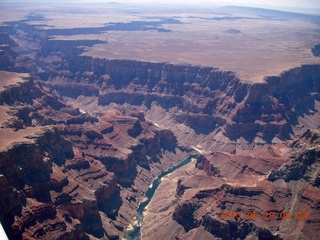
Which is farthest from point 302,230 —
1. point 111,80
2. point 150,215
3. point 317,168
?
point 111,80

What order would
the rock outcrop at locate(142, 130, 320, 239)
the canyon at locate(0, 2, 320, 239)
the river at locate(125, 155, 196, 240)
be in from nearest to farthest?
the canyon at locate(0, 2, 320, 239) < the rock outcrop at locate(142, 130, 320, 239) < the river at locate(125, 155, 196, 240)

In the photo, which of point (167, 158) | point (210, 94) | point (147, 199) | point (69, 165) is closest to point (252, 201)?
point (147, 199)

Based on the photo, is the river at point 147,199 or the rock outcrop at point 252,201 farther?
the river at point 147,199

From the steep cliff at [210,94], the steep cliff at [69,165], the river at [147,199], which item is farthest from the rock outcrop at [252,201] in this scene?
the steep cliff at [210,94]

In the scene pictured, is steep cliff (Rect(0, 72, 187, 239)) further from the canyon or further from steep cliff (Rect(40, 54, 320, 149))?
steep cliff (Rect(40, 54, 320, 149))

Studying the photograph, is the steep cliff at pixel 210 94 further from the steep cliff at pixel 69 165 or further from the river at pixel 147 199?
the steep cliff at pixel 69 165

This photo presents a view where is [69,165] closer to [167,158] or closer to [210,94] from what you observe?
[167,158]

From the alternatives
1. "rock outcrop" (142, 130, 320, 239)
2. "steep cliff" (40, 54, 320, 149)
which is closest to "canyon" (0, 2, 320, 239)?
"rock outcrop" (142, 130, 320, 239)

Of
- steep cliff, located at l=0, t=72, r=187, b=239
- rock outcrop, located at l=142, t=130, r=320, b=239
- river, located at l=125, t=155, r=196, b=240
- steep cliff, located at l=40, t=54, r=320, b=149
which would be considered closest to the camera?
steep cliff, located at l=0, t=72, r=187, b=239
